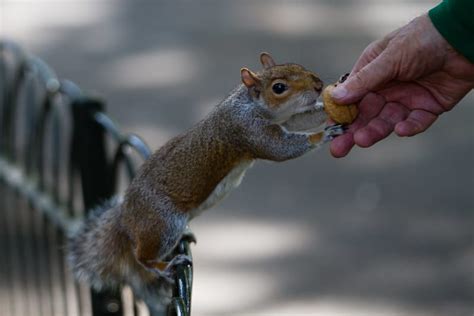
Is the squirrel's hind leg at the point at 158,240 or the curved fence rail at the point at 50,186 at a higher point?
the curved fence rail at the point at 50,186

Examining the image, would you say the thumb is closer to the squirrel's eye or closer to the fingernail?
the fingernail

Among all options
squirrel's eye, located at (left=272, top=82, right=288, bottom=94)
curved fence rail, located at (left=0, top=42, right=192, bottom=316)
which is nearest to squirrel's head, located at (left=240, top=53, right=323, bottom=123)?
squirrel's eye, located at (left=272, top=82, right=288, bottom=94)

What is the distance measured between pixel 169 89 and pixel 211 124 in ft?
12.1

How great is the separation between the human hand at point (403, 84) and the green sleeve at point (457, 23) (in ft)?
0.06

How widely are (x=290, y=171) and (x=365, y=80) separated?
3119mm

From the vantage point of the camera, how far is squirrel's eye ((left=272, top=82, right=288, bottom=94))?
2.55m

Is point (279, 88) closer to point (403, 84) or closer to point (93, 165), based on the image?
point (403, 84)

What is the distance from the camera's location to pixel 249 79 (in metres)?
2.58

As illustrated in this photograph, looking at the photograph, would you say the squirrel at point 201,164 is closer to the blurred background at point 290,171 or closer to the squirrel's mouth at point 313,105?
the squirrel's mouth at point 313,105

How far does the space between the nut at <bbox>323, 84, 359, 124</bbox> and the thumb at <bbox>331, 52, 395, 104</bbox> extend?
2cm

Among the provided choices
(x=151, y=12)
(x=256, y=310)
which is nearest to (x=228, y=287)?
(x=256, y=310)

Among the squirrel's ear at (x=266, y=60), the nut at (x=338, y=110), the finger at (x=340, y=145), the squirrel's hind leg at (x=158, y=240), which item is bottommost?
the squirrel's hind leg at (x=158, y=240)

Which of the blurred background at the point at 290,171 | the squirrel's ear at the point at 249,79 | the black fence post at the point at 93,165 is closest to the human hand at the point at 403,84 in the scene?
the squirrel's ear at the point at 249,79

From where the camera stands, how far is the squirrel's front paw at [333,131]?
8.04 ft
